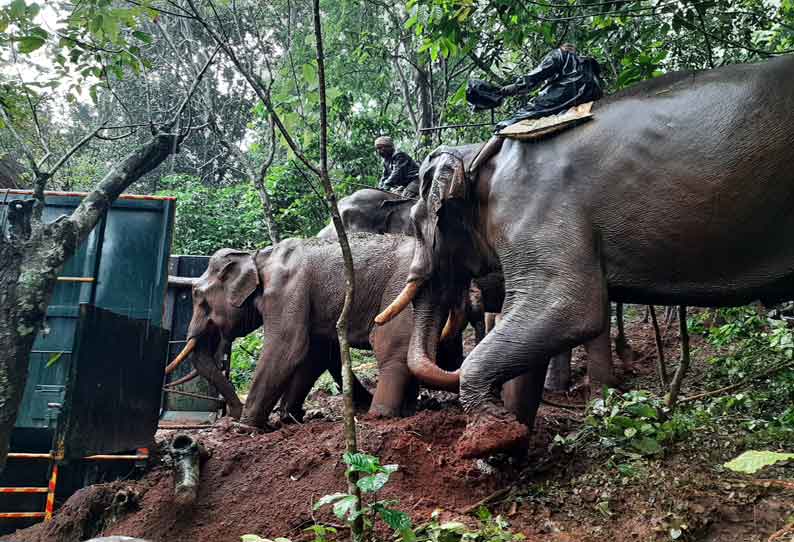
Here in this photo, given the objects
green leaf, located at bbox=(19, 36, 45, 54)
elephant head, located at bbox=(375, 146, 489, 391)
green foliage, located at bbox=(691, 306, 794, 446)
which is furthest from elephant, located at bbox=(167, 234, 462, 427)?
green leaf, located at bbox=(19, 36, 45, 54)

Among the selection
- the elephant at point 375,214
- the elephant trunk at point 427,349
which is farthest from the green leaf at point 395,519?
the elephant at point 375,214

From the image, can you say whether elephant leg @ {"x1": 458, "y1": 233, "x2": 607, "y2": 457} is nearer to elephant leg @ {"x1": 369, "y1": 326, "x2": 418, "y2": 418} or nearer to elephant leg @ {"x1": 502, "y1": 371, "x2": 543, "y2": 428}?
elephant leg @ {"x1": 502, "y1": 371, "x2": 543, "y2": 428}

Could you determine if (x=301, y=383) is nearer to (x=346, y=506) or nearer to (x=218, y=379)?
(x=218, y=379)

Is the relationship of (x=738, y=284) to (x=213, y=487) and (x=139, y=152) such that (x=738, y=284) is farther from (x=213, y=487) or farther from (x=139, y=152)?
(x=139, y=152)

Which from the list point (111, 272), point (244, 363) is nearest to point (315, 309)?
point (111, 272)

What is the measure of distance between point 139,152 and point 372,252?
259 cm

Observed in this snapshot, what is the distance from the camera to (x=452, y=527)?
3.37m

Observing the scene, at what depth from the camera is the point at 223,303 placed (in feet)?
26.6

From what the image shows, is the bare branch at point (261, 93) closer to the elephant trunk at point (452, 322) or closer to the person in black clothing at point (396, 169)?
the elephant trunk at point (452, 322)

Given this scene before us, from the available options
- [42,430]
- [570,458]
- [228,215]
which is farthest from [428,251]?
[228,215]

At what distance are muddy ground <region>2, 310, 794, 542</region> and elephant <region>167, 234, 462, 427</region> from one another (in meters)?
1.10

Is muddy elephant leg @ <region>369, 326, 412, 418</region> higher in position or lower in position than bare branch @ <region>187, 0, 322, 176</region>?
lower

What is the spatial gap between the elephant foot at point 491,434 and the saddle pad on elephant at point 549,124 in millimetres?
1833

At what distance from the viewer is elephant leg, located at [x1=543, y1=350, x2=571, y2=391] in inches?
324
